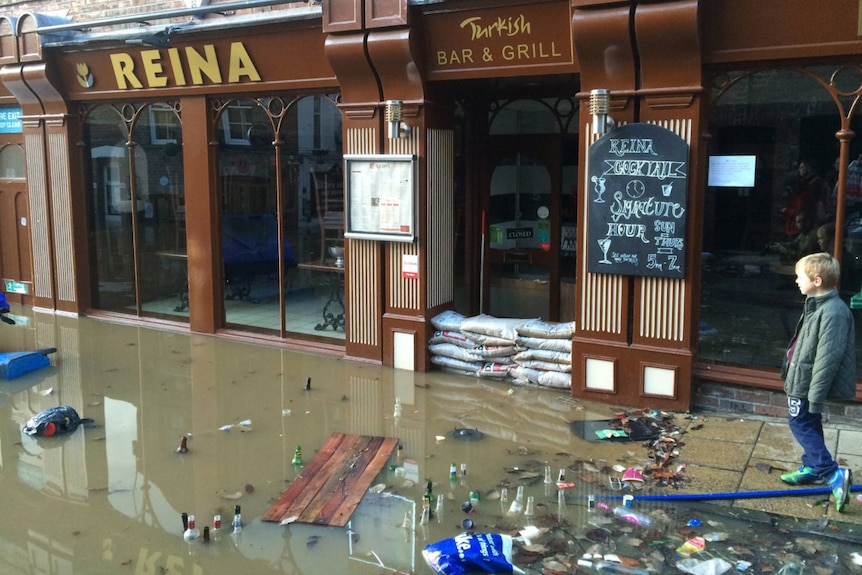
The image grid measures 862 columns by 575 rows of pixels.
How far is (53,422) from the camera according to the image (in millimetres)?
6750

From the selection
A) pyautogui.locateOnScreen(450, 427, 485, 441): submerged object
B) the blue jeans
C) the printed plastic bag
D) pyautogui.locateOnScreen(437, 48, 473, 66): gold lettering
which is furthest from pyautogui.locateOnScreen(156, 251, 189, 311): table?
the blue jeans

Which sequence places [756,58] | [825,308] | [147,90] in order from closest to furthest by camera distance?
1. [825,308]
2. [756,58]
3. [147,90]

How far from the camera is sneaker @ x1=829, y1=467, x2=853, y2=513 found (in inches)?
201

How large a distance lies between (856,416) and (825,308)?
1972mm

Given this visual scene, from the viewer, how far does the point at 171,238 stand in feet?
36.7

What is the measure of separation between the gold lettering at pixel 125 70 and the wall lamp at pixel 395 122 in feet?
12.6

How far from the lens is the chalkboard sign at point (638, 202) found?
6.99m

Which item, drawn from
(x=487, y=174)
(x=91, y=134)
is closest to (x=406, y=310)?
(x=487, y=174)

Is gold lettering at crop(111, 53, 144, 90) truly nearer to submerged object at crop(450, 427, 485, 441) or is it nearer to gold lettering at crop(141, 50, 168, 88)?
gold lettering at crop(141, 50, 168, 88)

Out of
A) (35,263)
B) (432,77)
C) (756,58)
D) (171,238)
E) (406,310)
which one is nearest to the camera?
(756,58)

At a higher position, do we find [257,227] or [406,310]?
[257,227]

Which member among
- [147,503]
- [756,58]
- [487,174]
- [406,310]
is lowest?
[147,503]

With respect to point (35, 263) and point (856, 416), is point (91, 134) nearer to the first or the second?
point (35, 263)

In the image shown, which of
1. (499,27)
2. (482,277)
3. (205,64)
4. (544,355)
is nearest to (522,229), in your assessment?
(482,277)
